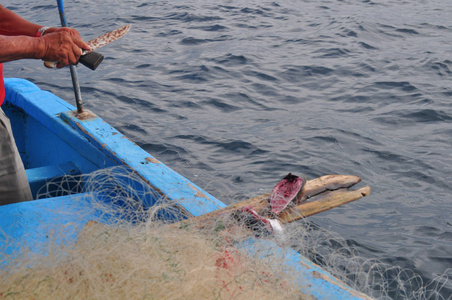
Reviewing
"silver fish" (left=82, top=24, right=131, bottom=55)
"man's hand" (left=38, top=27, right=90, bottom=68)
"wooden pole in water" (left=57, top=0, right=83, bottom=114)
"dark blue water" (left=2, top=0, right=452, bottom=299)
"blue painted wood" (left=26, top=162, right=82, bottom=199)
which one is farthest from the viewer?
"dark blue water" (left=2, top=0, right=452, bottom=299)

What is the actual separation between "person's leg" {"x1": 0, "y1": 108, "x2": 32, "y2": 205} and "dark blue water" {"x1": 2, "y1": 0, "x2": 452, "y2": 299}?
1.75 metres

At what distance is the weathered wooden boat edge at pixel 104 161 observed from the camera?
2436 mm

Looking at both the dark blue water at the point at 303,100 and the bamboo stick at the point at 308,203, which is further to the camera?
the dark blue water at the point at 303,100

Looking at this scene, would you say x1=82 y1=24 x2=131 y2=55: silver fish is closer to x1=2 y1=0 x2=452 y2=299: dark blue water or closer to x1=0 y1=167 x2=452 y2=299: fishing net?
x1=0 y1=167 x2=452 y2=299: fishing net

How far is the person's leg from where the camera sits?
3.10 metres

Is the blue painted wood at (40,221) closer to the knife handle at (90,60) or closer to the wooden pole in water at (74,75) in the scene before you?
the knife handle at (90,60)

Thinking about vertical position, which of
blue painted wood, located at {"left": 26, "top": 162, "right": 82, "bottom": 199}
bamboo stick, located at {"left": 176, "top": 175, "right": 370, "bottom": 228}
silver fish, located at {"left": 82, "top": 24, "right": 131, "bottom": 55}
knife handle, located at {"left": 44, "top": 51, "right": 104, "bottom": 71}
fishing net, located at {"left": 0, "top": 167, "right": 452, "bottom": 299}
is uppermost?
silver fish, located at {"left": 82, "top": 24, "right": 131, "bottom": 55}

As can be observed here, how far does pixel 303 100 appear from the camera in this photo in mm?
7715

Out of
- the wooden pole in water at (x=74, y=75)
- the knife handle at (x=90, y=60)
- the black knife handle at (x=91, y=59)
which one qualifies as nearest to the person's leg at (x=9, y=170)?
the knife handle at (x=90, y=60)

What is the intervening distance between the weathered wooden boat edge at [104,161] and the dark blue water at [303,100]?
906 mm

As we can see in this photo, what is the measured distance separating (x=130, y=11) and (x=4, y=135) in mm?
11726

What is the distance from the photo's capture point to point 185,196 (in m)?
3.24

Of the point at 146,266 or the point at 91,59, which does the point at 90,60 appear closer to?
the point at 91,59

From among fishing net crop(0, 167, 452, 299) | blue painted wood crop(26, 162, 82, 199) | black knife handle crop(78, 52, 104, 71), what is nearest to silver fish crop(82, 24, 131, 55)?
black knife handle crop(78, 52, 104, 71)
